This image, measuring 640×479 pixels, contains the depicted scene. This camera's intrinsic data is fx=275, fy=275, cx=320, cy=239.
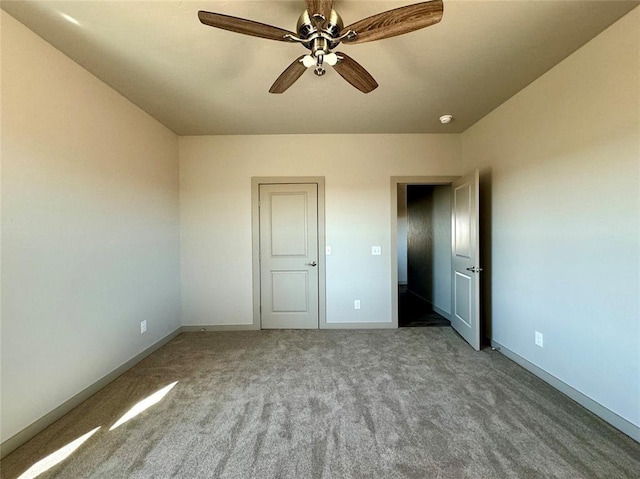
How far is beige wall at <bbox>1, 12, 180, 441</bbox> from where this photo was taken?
1682mm

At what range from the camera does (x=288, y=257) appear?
3.76 m

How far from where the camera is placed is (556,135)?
224cm

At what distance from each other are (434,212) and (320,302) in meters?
2.47

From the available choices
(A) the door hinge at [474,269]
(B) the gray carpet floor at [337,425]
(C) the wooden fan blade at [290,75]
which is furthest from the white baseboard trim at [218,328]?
(C) the wooden fan blade at [290,75]

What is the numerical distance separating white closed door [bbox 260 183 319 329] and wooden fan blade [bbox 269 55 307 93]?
176 cm

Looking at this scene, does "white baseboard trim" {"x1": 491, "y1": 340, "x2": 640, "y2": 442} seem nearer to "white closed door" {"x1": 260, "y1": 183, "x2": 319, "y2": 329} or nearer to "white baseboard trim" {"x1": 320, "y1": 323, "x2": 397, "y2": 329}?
"white baseboard trim" {"x1": 320, "y1": 323, "x2": 397, "y2": 329}

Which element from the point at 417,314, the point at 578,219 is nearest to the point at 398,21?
the point at 578,219

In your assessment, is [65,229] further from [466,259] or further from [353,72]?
[466,259]

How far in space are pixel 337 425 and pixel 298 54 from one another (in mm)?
2640

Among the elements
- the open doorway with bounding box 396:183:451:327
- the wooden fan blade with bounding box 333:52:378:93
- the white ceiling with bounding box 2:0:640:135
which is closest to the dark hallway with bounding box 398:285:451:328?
the open doorway with bounding box 396:183:451:327

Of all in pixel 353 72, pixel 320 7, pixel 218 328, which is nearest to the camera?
pixel 320 7

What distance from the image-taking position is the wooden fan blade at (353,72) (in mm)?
1673

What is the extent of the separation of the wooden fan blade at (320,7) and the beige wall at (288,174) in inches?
92.4

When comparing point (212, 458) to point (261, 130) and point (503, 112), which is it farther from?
point (503, 112)
